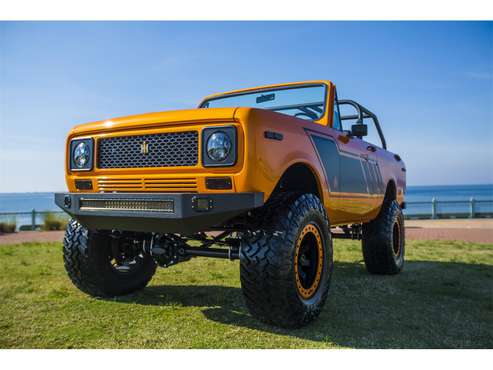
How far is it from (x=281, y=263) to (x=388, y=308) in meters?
1.46

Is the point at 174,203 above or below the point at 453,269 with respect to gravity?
above

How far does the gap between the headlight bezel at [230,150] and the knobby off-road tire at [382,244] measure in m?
3.29

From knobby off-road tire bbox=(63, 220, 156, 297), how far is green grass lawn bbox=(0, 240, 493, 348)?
0.12 meters

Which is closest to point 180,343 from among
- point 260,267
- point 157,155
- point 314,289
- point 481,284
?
point 260,267

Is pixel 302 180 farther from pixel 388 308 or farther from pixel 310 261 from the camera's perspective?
pixel 388 308

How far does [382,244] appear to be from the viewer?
5.34 meters

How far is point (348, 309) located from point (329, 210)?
867 millimetres

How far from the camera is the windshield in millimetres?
4266

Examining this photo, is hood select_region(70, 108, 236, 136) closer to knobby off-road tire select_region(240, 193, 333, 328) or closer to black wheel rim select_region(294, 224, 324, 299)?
knobby off-road tire select_region(240, 193, 333, 328)

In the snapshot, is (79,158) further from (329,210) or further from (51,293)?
(329,210)

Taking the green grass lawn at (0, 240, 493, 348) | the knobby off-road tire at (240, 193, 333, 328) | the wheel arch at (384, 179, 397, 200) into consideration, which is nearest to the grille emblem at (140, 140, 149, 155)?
the knobby off-road tire at (240, 193, 333, 328)

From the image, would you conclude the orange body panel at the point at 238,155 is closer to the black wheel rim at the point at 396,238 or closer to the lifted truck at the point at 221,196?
the lifted truck at the point at 221,196

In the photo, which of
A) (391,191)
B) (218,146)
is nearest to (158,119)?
(218,146)

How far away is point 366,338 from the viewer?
2.83m
